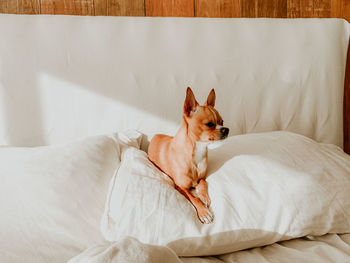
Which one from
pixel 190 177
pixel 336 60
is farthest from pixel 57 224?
pixel 336 60

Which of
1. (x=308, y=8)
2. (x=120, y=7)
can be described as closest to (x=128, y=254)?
(x=120, y=7)

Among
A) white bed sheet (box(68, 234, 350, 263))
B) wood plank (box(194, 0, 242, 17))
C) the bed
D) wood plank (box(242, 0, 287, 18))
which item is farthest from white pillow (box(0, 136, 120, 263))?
wood plank (box(242, 0, 287, 18))

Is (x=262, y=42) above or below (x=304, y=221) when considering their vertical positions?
above

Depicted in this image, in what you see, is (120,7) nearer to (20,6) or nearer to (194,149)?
(20,6)

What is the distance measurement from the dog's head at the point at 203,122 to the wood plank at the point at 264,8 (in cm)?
81

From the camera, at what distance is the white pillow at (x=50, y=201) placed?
2.31 ft

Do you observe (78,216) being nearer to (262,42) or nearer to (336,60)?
(262,42)

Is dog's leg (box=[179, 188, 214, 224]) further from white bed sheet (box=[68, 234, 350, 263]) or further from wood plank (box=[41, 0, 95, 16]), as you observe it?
wood plank (box=[41, 0, 95, 16])

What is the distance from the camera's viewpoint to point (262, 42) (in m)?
1.25

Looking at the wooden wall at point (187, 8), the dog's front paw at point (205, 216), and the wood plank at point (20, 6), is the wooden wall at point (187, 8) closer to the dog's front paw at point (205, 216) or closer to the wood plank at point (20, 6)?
the wood plank at point (20, 6)

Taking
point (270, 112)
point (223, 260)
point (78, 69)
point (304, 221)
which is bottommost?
point (223, 260)

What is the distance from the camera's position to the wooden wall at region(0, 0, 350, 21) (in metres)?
1.25

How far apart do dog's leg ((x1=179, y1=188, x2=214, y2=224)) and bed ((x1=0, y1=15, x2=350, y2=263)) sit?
3 centimetres

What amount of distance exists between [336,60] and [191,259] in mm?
1136
